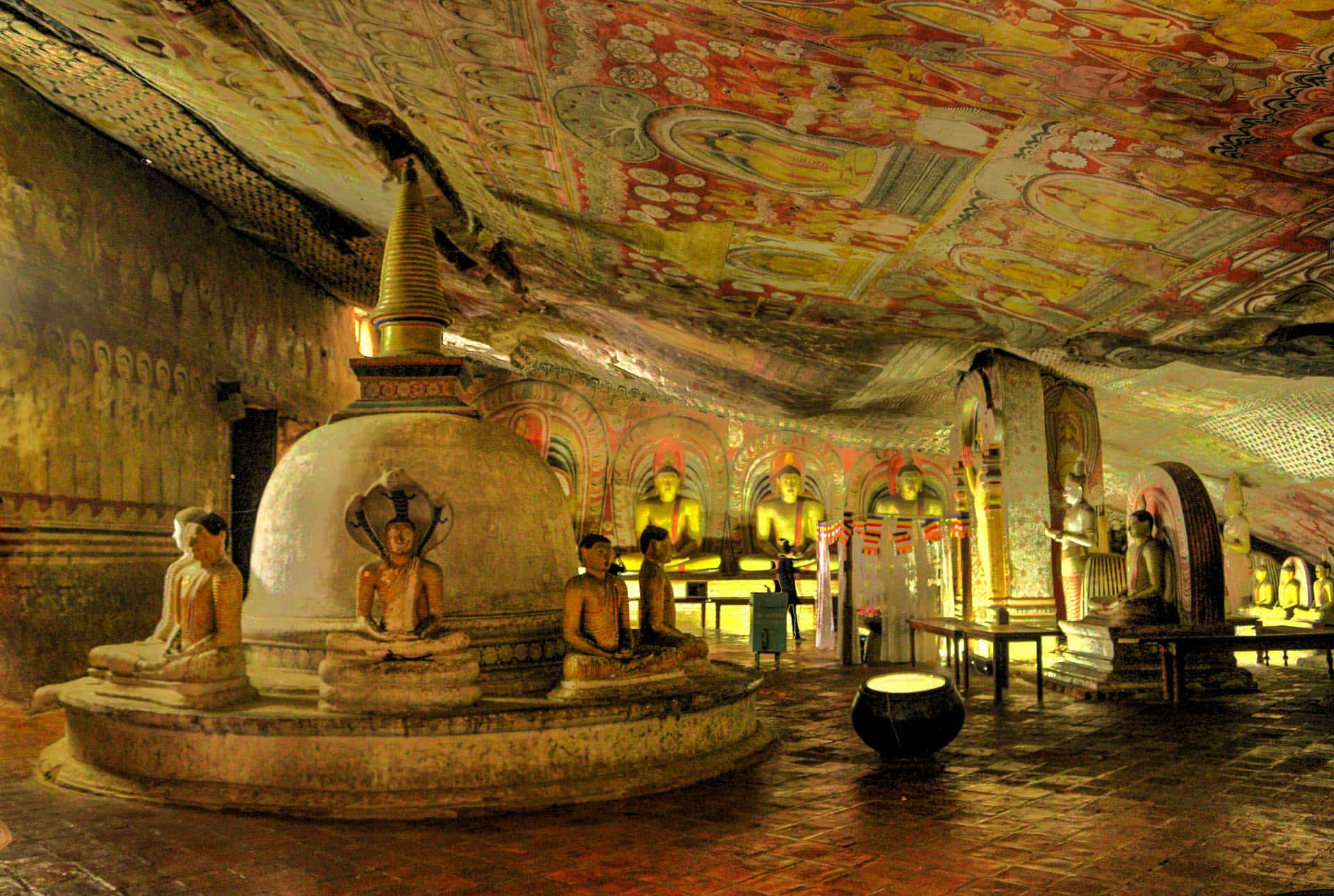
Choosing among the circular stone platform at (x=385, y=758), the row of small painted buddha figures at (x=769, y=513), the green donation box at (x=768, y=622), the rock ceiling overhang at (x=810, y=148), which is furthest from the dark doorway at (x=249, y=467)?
the row of small painted buddha figures at (x=769, y=513)

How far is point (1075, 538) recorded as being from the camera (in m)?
10.8

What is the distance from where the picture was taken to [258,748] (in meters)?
5.35

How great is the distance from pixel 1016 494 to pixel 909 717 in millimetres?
6195

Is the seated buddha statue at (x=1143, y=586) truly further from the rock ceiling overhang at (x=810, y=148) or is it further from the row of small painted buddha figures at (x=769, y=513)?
the row of small painted buddha figures at (x=769, y=513)

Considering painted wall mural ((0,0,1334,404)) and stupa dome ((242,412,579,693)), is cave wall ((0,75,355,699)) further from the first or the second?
stupa dome ((242,412,579,693))

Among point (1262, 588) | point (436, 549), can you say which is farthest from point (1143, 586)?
point (1262, 588)

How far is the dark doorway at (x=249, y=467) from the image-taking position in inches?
519

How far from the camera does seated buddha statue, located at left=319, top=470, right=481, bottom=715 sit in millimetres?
5531

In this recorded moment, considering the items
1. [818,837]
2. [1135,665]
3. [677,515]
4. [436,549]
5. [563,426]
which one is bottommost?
[818,837]

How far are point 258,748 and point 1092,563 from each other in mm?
8407

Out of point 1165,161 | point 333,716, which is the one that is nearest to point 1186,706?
point 1165,161

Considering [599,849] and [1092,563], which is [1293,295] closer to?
[1092,563]

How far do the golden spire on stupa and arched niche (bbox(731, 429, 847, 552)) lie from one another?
12896 mm

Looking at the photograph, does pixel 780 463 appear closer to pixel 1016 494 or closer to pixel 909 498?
pixel 909 498
